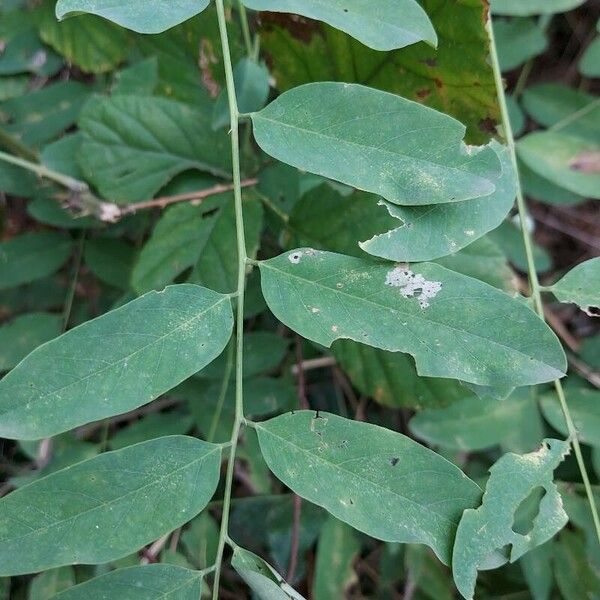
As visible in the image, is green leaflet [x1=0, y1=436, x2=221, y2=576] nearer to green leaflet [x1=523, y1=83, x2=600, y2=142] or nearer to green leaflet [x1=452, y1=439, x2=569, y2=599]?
green leaflet [x1=452, y1=439, x2=569, y2=599]

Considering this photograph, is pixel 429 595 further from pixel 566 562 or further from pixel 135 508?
pixel 135 508

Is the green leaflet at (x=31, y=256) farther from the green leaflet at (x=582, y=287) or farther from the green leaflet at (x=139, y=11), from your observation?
the green leaflet at (x=582, y=287)

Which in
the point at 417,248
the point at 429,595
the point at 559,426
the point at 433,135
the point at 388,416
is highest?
the point at 433,135

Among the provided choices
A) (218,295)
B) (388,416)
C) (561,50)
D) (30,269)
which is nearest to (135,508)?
(218,295)

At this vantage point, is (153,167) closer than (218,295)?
No

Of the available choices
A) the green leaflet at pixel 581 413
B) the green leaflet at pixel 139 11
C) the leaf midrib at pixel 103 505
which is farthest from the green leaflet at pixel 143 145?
the green leaflet at pixel 581 413
